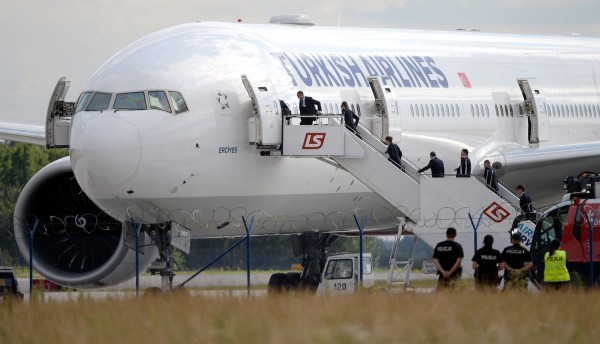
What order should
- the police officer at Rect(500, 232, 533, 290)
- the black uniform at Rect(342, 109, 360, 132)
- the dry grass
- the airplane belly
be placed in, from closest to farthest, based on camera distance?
the dry grass → the police officer at Rect(500, 232, 533, 290) → the airplane belly → the black uniform at Rect(342, 109, 360, 132)

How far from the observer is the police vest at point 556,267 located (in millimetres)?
21766

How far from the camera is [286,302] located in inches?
674

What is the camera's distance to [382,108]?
28203 mm

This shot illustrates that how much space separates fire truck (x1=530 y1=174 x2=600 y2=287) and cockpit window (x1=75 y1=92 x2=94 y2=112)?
293 inches

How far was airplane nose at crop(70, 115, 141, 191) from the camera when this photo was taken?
2433cm

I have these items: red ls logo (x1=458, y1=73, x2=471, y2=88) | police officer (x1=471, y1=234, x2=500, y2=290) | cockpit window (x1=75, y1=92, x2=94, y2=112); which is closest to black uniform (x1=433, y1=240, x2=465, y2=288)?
police officer (x1=471, y1=234, x2=500, y2=290)

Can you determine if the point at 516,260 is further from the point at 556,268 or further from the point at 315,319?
the point at 315,319

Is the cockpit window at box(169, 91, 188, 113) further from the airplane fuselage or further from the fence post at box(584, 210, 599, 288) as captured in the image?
the fence post at box(584, 210, 599, 288)

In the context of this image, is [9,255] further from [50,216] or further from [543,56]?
[543,56]

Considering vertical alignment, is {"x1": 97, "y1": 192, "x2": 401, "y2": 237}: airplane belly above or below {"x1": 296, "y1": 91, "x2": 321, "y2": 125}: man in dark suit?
below

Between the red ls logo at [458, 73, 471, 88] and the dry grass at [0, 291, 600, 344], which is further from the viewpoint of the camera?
the red ls logo at [458, 73, 471, 88]

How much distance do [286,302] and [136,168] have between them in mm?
7918

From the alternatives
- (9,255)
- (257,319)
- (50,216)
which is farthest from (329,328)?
(9,255)

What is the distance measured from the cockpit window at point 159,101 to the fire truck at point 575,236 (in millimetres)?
6178
